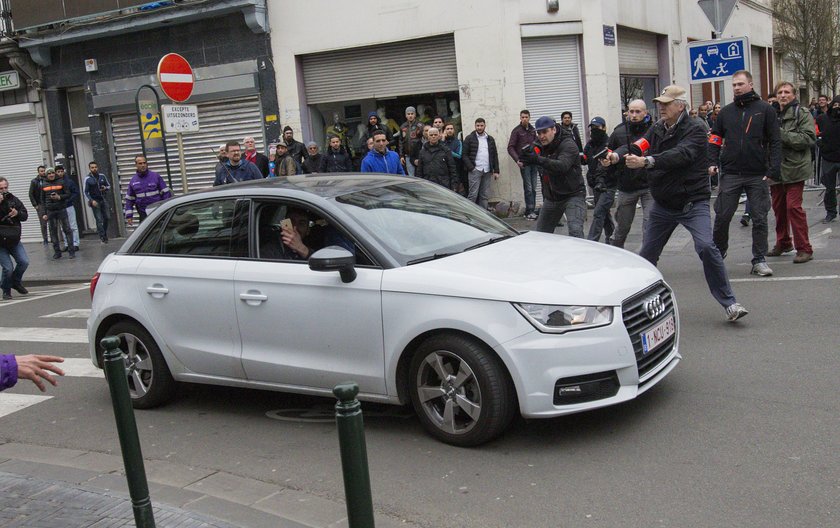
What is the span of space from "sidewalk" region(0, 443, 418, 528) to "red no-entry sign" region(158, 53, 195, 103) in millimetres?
8154

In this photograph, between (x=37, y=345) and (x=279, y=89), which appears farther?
(x=279, y=89)

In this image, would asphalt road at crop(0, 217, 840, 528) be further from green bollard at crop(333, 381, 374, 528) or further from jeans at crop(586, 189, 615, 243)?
jeans at crop(586, 189, 615, 243)

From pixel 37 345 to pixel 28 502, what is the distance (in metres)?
5.08

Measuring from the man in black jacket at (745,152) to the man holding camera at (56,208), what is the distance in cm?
1383

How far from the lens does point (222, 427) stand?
6059mm

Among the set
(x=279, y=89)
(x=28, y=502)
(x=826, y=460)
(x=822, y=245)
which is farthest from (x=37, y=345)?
(x=279, y=89)

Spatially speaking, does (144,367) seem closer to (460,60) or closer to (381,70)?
(460,60)

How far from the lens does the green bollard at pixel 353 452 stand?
2.86 metres

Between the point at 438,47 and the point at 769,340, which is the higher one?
the point at 438,47

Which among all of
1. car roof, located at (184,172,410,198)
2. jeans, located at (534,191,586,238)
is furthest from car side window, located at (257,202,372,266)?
jeans, located at (534,191,586,238)

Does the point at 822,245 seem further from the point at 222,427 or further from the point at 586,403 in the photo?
the point at 222,427

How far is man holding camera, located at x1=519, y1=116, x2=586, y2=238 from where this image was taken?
925 centimetres

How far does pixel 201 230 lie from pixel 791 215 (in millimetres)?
6790

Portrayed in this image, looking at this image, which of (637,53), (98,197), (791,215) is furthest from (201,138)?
(791,215)
